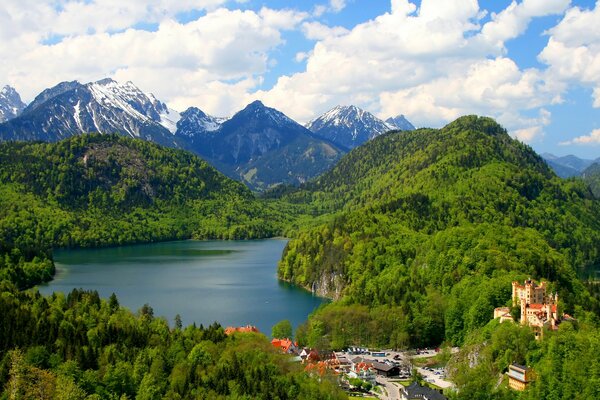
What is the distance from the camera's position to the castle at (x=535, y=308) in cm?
7544

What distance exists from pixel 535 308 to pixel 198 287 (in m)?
76.6

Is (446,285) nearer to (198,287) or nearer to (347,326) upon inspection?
(347,326)

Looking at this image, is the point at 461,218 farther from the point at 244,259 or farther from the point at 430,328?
the point at 430,328

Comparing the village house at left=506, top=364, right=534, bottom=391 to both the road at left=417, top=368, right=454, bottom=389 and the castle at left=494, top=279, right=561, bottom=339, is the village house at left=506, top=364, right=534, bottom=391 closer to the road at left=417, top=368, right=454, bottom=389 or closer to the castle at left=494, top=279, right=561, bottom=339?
the castle at left=494, top=279, right=561, bottom=339

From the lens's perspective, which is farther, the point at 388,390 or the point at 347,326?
the point at 347,326

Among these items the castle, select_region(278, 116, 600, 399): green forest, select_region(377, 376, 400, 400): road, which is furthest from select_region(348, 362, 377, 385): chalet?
the castle

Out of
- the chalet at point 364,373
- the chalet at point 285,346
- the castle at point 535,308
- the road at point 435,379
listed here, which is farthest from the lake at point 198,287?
the castle at point 535,308

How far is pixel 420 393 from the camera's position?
228 feet

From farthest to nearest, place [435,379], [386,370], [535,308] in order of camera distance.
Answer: [386,370], [435,379], [535,308]

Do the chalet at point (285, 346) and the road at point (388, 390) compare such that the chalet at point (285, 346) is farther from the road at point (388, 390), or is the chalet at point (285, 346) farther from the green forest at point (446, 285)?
the road at point (388, 390)

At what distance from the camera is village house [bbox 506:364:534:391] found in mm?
68938

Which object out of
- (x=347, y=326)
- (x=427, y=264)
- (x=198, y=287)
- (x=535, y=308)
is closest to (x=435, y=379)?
(x=535, y=308)

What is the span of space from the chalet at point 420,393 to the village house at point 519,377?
683cm

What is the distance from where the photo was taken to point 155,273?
162500 mm
